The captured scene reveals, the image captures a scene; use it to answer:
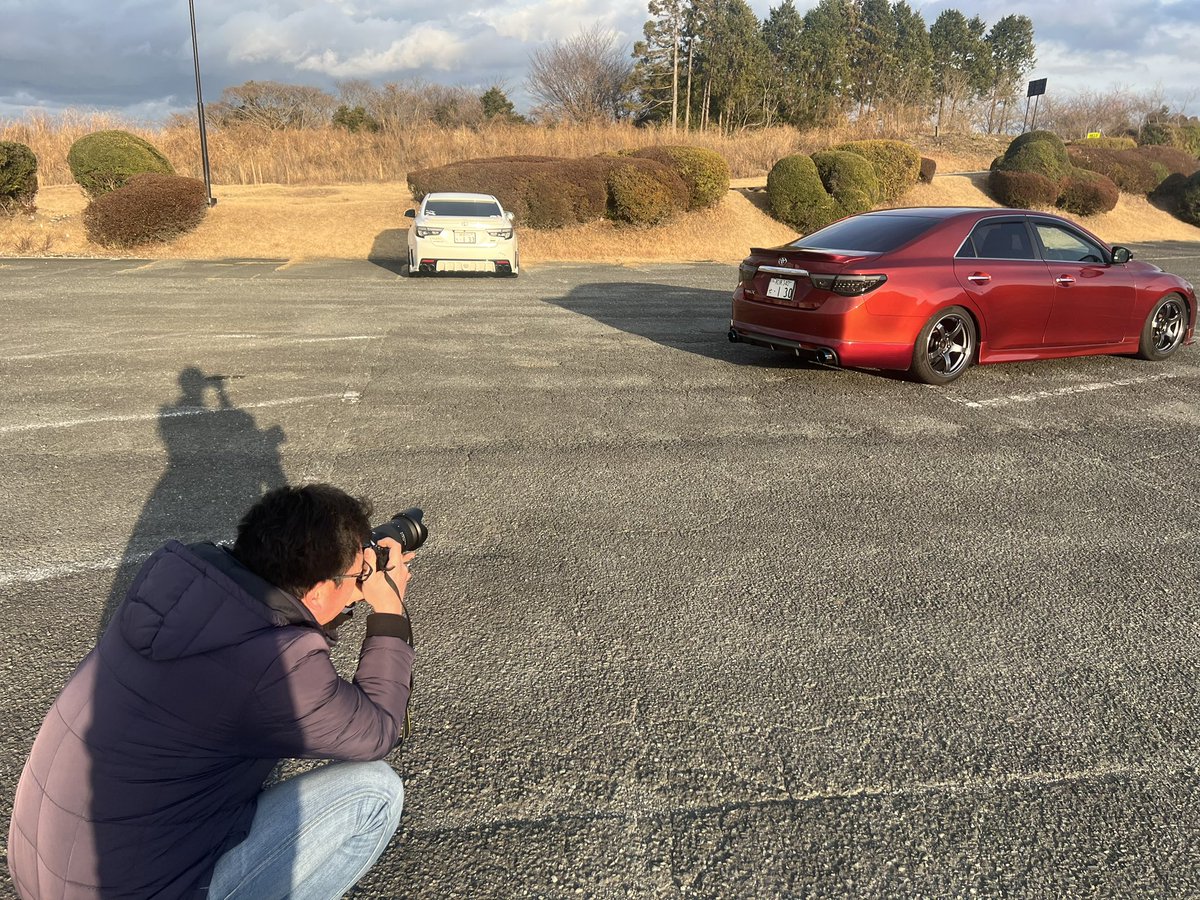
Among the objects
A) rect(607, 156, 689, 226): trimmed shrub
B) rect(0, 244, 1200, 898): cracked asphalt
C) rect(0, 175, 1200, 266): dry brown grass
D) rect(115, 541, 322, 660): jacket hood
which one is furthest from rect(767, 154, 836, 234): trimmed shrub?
rect(115, 541, 322, 660): jacket hood

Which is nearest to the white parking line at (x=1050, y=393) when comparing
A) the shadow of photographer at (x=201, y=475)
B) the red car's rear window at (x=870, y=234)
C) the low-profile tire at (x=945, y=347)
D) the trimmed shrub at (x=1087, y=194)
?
the low-profile tire at (x=945, y=347)

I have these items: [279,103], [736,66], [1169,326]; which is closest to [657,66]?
[736,66]

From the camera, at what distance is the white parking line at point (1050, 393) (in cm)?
682

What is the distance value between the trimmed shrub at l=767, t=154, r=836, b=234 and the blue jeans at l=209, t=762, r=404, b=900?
2354 cm

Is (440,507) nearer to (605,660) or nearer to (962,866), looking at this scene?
(605,660)

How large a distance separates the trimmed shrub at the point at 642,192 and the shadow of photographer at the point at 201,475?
16.6 metres

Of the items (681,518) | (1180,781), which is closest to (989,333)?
(681,518)

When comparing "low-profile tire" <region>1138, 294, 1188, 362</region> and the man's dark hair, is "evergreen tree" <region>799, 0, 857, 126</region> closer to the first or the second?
"low-profile tire" <region>1138, 294, 1188, 362</region>

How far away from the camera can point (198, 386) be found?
6938 mm

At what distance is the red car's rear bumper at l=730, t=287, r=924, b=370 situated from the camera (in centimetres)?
670

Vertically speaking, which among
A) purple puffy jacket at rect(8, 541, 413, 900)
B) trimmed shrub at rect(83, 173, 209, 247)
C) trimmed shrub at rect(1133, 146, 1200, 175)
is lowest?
purple puffy jacket at rect(8, 541, 413, 900)

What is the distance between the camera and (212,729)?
5.40 feet

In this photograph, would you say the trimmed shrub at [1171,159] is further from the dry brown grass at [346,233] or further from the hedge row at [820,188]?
the dry brown grass at [346,233]

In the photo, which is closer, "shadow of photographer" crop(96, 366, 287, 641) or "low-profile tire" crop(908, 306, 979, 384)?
"shadow of photographer" crop(96, 366, 287, 641)
